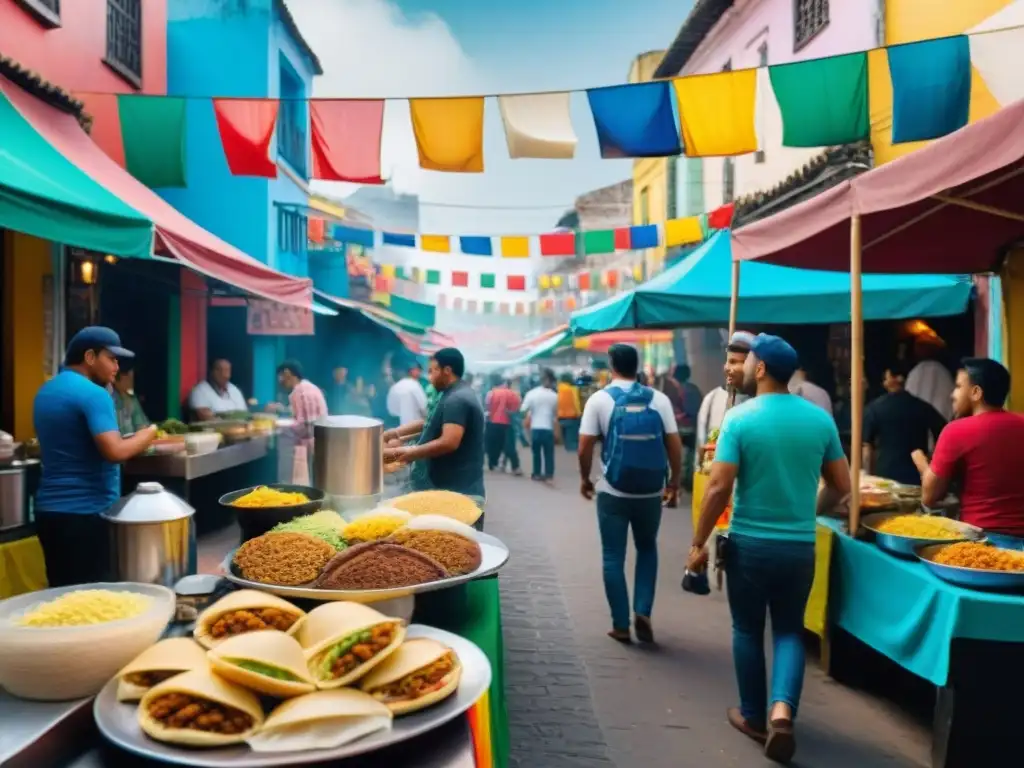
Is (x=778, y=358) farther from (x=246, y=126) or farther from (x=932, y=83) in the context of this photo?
(x=246, y=126)

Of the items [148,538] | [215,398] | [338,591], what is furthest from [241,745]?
[215,398]

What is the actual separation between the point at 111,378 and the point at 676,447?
3.78m

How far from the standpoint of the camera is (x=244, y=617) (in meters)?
2.00

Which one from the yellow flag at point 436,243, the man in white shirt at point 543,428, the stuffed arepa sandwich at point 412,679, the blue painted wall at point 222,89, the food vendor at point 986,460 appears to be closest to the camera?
the stuffed arepa sandwich at point 412,679

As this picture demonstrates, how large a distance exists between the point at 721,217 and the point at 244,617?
40.7ft

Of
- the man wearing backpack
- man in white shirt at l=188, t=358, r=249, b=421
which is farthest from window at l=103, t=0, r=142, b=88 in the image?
the man wearing backpack

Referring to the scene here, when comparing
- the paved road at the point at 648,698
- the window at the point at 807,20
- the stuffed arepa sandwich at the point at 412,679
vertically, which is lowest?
the paved road at the point at 648,698

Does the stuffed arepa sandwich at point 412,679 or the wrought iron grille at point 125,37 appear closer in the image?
the stuffed arepa sandwich at point 412,679

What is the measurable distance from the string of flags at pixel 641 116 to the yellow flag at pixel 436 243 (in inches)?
250

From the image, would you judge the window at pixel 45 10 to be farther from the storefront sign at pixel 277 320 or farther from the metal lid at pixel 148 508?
the metal lid at pixel 148 508

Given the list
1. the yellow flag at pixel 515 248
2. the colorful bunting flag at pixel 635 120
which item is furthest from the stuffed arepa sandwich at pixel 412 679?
the yellow flag at pixel 515 248

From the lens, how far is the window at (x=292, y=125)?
16.0m

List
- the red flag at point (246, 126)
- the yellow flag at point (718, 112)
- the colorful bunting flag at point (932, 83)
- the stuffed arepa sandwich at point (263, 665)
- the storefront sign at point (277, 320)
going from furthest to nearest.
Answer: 1. the storefront sign at point (277, 320)
2. the red flag at point (246, 126)
3. the yellow flag at point (718, 112)
4. the colorful bunting flag at point (932, 83)
5. the stuffed arepa sandwich at point (263, 665)

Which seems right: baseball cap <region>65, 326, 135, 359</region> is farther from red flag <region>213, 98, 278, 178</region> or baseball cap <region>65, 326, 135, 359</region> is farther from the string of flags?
red flag <region>213, 98, 278, 178</region>
